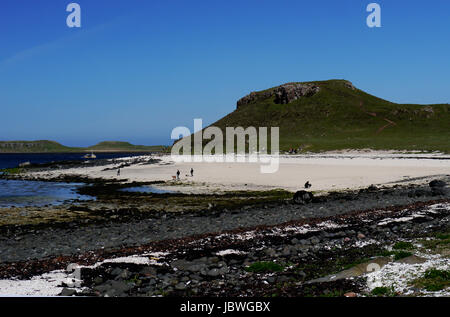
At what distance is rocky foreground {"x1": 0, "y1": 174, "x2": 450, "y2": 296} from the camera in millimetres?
9359

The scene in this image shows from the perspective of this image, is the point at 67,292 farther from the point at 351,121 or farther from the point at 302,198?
the point at 351,121

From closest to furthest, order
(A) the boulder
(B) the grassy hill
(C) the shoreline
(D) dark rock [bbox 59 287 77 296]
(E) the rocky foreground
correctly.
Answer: (D) dark rock [bbox 59 287 77 296] → (E) the rocky foreground → (C) the shoreline → (A) the boulder → (B) the grassy hill

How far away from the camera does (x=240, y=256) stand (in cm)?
1314

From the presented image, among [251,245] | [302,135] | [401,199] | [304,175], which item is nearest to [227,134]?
[302,135]

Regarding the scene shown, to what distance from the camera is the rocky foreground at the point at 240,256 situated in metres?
9.36

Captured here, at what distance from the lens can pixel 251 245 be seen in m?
14.9

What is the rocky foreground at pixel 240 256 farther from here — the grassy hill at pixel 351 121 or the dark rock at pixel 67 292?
the grassy hill at pixel 351 121

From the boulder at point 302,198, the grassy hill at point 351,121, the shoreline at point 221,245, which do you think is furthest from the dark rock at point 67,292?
the grassy hill at point 351,121

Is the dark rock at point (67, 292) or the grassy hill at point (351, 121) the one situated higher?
the grassy hill at point (351, 121)

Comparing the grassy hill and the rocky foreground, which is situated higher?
the grassy hill

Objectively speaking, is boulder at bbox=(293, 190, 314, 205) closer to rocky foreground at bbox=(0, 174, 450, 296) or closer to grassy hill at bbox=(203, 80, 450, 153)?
rocky foreground at bbox=(0, 174, 450, 296)

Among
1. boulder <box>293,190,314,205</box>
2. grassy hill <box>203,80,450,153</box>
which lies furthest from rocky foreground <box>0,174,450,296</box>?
grassy hill <box>203,80,450,153</box>

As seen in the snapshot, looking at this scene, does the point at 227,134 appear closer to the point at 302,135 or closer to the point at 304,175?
the point at 302,135
